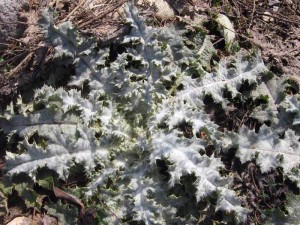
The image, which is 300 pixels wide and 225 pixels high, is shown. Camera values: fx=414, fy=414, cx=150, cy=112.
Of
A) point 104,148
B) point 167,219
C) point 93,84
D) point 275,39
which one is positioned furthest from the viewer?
point 275,39

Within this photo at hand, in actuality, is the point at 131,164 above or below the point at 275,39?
below

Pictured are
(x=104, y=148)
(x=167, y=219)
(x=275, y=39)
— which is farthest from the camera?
(x=275, y=39)

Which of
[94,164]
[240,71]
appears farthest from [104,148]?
[240,71]

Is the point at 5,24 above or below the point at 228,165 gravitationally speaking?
above

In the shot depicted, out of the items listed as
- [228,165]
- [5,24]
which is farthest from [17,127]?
[228,165]

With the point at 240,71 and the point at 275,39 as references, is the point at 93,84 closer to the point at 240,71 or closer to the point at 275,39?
the point at 240,71

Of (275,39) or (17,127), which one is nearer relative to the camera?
(17,127)

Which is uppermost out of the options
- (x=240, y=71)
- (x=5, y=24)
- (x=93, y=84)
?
(x=5, y=24)

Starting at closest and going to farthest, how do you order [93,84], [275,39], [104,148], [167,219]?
[167,219]
[104,148]
[93,84]
[275,39]

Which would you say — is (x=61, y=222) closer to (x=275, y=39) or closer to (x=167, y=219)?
(x=167, y=219)
